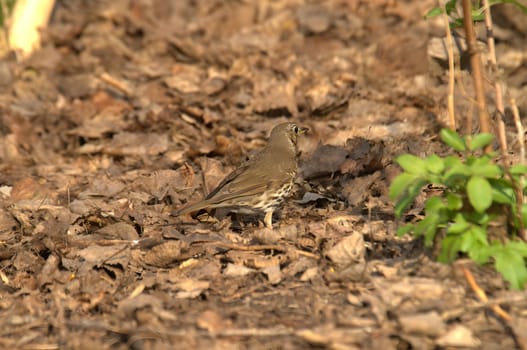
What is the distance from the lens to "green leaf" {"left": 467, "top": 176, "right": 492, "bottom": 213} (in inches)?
141

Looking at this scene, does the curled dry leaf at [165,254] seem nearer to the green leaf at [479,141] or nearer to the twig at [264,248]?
the twig at [264,248]

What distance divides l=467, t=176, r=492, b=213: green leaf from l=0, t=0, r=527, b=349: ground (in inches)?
23.8

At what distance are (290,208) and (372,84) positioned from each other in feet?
9.05

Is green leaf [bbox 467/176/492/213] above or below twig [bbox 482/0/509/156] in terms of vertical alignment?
below

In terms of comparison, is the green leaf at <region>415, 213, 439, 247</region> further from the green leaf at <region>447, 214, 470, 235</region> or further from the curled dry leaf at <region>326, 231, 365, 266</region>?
the curled dry leaf at <region>326, 231, 365, 266</region>

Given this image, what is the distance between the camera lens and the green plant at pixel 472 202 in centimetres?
366

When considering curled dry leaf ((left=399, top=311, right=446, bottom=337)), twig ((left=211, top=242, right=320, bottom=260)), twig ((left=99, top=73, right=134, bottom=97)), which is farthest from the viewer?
twig ((left=99, top=73, right=134, bottom=97))

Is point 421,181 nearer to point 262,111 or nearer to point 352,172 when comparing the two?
point 352,172

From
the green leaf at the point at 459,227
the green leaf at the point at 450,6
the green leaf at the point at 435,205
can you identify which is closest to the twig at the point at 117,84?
the green leaf at the point at 450,6

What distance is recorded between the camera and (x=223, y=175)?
653 cm

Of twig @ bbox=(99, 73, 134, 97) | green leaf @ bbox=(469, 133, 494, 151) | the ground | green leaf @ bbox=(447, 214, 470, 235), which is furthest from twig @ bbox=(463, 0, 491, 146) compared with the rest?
twig @ bbox=(99, 73, 134, 97)

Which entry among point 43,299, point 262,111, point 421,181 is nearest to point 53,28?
point 262,111

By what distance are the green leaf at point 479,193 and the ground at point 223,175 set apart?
0.60 metres

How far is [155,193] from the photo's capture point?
628 cm
